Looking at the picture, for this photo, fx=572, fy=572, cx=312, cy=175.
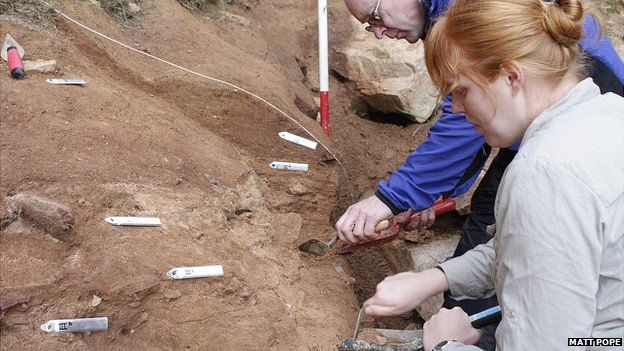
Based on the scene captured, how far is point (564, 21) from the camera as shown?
1.50m

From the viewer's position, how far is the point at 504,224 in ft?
4.88

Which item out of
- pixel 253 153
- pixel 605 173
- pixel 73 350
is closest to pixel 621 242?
pixel 605 173

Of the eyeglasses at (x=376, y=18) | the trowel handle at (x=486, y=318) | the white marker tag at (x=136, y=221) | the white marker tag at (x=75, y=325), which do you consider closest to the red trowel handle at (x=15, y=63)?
the white marker tag at (x=136, y=221)

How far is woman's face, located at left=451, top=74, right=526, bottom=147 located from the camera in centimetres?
158

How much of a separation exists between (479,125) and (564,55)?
30 centimetres

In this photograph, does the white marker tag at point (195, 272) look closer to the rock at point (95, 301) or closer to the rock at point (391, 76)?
the rock at point (95, 301)

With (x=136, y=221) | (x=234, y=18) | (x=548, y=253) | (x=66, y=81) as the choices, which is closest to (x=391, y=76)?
(x=234, y=18)

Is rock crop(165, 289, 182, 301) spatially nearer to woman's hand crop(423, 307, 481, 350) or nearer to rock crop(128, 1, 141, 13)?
Result: woman's hand crop(423, 307, 481, 350)

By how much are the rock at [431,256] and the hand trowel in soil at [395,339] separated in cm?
78

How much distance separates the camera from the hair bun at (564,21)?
4.92ft

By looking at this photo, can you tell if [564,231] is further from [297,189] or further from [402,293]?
[297,189]

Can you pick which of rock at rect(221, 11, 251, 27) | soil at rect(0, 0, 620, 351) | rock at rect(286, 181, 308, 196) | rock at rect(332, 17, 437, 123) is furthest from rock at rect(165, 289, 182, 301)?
rock at rect(332, 17, 437, 123)

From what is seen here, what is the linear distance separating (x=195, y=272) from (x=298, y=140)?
55.2 inches

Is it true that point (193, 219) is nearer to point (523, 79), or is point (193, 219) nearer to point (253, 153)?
point (253, 153)
